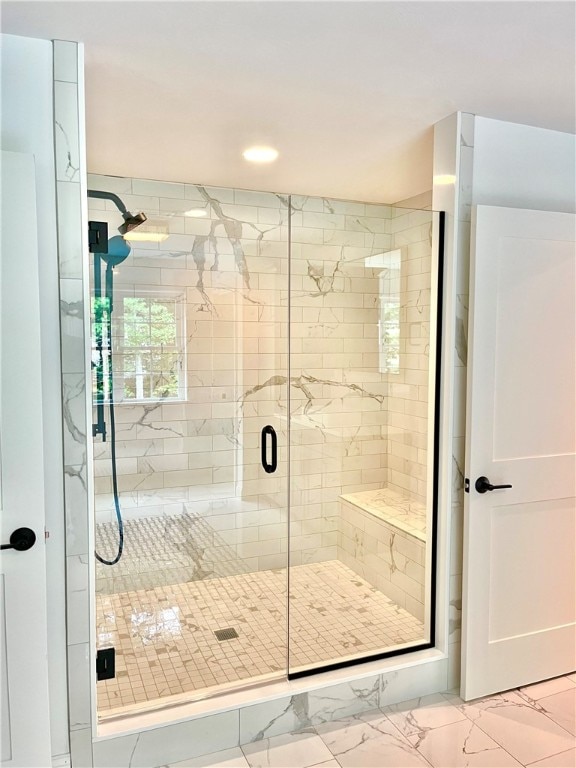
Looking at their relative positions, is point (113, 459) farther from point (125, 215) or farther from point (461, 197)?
point (461, 197)

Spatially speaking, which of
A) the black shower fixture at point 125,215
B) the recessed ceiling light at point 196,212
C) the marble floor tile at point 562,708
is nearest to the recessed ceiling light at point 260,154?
the recessed ceiling light at point 196,212

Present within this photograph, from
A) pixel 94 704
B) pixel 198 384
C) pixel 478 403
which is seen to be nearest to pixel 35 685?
pixel 94 704

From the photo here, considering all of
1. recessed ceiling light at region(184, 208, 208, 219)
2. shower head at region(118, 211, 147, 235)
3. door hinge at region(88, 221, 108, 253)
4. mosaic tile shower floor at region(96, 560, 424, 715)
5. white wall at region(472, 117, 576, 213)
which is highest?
white wall at region(472, 117, 576, 213)

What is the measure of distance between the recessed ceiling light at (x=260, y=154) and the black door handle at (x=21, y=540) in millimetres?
2065

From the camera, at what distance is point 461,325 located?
243 centimetres

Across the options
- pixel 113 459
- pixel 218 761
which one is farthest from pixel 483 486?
pixel 113 459

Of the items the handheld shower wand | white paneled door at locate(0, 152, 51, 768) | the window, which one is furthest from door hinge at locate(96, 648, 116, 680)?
the window

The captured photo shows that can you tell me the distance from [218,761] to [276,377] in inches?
66.0

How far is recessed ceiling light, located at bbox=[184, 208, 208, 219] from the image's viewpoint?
2576mm

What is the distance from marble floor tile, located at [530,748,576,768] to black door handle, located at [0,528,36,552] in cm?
191

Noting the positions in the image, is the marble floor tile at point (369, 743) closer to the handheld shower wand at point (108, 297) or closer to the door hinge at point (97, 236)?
the handheld shower wand at point (108, 297)

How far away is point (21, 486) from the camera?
176 centimetres

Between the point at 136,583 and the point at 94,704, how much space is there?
65 centimetres

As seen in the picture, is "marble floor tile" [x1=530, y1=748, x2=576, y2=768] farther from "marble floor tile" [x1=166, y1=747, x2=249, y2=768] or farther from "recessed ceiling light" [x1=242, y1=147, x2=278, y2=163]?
"recessed ceiling light" [x1=242, y1=147, x2=278, y2=163]
